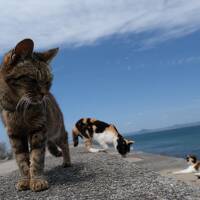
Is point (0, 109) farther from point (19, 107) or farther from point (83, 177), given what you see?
point (83, 177)

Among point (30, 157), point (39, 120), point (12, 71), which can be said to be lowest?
point (30, 157)

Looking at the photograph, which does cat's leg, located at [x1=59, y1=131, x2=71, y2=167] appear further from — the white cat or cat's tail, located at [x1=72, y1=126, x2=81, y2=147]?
cat's tail, located at [x1=72, y1=126, x2=81, y2=147]

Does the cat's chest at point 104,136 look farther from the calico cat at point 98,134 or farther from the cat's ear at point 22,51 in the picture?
the cat's ear at point 22,51

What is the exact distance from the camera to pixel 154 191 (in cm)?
578

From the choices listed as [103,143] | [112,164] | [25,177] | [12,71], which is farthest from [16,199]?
[103,143]

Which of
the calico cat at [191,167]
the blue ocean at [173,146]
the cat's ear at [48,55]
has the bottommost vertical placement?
the blue ocean at [173,146]

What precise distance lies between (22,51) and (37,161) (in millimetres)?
1394

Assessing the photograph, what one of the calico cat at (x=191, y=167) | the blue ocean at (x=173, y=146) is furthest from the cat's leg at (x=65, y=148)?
the blue ocean at (x=173, y=146)

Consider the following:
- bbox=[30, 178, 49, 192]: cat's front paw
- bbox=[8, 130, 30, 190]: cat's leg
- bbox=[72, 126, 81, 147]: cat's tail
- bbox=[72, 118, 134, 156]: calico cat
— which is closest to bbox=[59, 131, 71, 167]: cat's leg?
bbox=[8, 130, 30, 190]: cat's leg

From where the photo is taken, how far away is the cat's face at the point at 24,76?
573 cm

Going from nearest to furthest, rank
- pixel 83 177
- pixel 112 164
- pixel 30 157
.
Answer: pixel 30 157 < pixel 83 177 < pixel 112 164

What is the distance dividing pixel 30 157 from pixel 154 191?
5.31 feet

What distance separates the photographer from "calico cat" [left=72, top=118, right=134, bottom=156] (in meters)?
12.3

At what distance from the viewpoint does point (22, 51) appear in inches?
227
